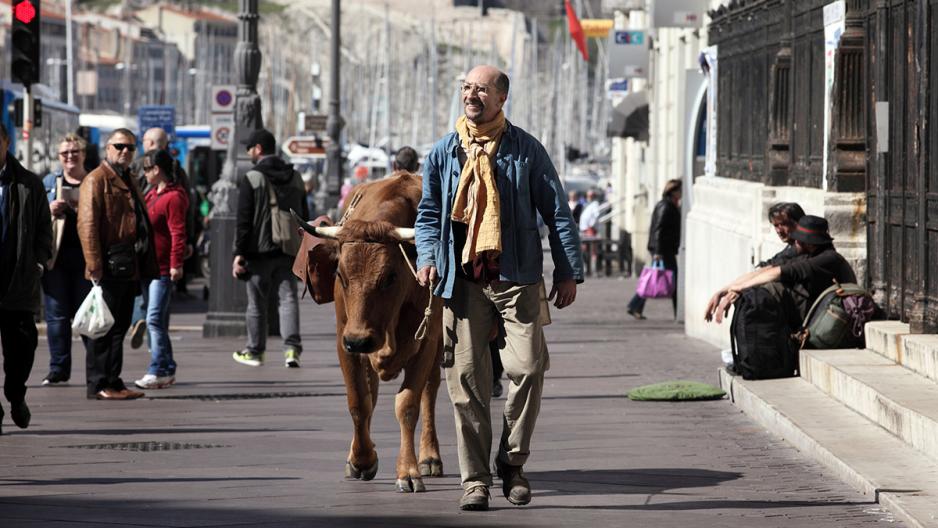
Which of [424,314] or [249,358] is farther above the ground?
[424,314]

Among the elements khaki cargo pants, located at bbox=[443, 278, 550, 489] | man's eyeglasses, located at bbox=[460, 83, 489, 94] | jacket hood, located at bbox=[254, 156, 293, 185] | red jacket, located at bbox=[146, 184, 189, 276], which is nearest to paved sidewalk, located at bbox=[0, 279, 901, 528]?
khaki cargo pants, located at bbox=[443, 278, 550, 489]

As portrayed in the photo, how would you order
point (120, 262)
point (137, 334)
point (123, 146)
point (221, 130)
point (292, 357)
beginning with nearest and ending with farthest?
point (120, 262) → point (123, 146) → point (137, 334) → point (292, 357) → point (221, 130)

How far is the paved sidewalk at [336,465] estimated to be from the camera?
9266 millimetres

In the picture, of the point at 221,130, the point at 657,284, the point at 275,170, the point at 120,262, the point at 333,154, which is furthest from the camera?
the point at 333,154

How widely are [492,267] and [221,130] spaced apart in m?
20.2

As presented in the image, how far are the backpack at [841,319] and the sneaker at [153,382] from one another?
4.70 m

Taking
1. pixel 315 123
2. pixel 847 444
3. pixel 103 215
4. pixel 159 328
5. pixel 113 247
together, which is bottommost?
pixel 847 444

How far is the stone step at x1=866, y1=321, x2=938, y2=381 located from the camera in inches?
482

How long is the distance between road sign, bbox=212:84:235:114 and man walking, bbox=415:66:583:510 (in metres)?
18.6

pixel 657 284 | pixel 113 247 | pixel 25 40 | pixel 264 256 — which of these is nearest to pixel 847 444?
pixel 113 247

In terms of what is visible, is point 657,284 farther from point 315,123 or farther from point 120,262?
point 315,123

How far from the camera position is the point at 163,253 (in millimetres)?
16031

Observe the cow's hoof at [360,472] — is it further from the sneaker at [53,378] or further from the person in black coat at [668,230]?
the person in black coat at [668,230]

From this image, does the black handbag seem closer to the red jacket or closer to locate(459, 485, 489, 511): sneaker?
the red jacket
